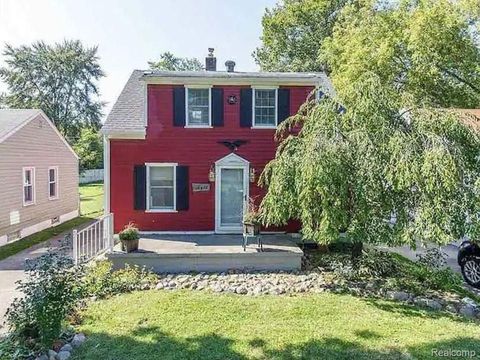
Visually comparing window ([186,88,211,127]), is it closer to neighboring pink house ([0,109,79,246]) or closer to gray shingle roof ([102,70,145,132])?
gray shingle roof ([102,70,145,132])

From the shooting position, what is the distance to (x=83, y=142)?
1468 inches

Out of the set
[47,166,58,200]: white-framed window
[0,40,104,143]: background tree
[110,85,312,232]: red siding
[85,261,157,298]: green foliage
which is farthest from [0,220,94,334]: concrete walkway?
[0,40,104,143]: background tree

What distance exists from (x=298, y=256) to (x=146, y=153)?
18.2 ft

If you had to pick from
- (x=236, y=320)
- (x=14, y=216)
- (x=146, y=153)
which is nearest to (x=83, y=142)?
(x=14, y=216)

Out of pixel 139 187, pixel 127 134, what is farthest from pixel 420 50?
pixel 139 187

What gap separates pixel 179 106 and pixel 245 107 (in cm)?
201

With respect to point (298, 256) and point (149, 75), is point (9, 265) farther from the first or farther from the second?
point (298, 256)

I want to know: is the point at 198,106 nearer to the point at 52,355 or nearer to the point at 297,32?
the point at 52,355

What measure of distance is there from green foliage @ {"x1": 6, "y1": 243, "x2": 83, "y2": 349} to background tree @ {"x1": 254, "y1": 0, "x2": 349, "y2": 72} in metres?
25.2

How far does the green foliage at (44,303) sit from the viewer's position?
5309mm

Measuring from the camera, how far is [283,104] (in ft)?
38.1

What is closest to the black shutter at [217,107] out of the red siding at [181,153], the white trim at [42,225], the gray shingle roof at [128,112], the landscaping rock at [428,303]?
the red siding at [181,153]

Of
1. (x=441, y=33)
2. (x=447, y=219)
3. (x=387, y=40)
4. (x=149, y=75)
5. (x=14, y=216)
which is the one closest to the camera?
(x=447, y=219)

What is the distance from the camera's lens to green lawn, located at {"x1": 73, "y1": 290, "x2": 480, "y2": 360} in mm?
5305
